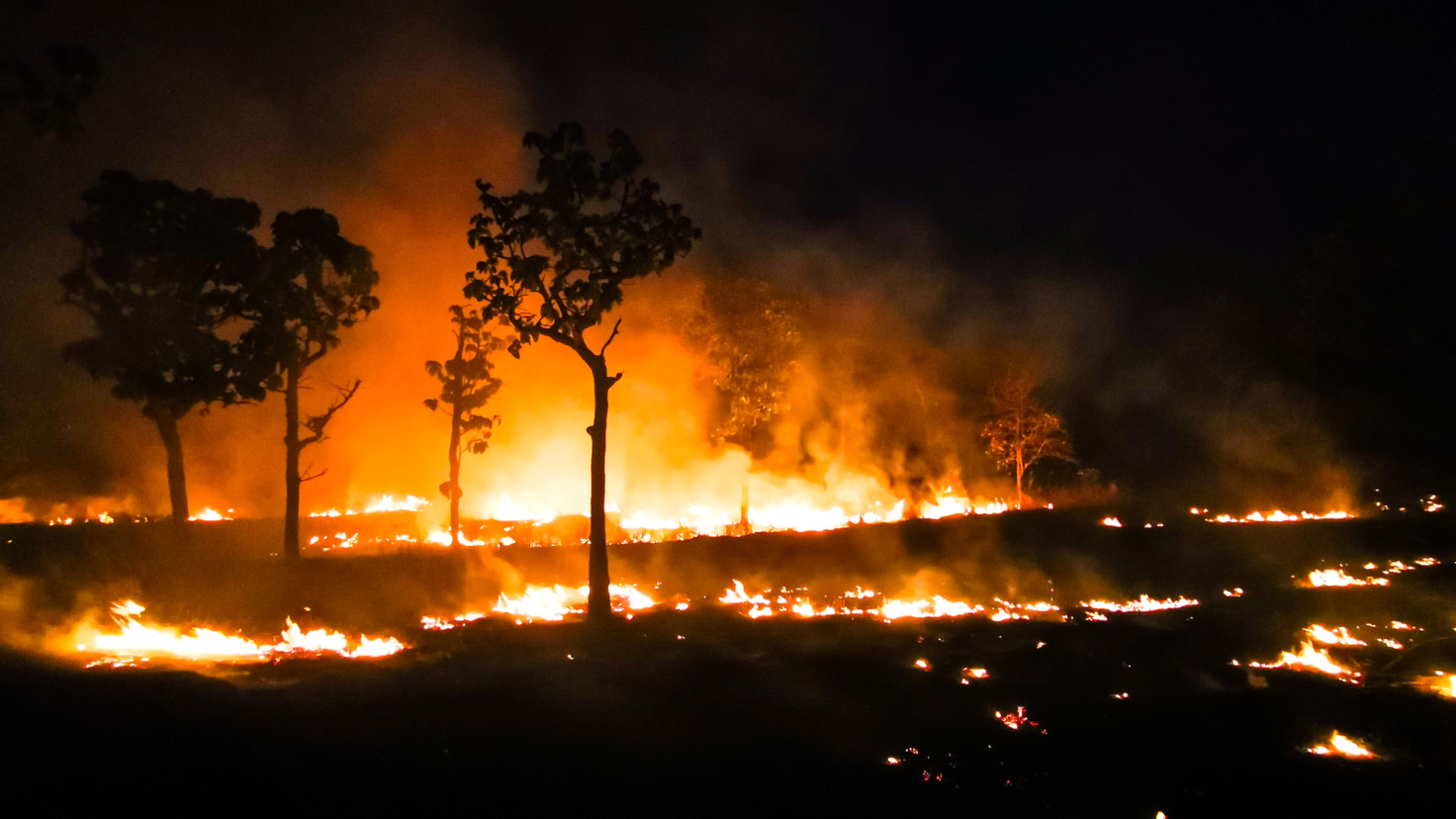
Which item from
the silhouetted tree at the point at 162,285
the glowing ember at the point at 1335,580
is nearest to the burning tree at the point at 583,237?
the silhouetted tree at the point at 162,285

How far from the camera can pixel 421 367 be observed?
4038cm

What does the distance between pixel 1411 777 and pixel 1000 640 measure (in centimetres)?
701

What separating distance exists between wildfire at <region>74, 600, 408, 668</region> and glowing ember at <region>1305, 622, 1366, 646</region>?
16308 millimetres

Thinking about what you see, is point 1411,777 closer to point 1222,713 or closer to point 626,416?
point 1222,713

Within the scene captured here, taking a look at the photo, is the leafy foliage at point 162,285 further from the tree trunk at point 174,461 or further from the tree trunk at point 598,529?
the tree trunk at point 598,529

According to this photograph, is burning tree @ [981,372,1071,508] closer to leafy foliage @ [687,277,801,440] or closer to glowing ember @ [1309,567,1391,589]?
leafy foliage @ [687,277,801,440]

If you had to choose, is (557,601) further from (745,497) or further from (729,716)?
(745,497)

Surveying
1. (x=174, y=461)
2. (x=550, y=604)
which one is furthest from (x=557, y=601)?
(x=174, y=461)

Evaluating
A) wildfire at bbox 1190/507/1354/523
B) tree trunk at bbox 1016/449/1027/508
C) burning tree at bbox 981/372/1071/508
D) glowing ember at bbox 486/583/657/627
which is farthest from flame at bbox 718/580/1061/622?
wildfire at bbox 1190/507/1354/523

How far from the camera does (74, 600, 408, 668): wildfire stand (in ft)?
47.3

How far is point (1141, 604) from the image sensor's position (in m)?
20.4

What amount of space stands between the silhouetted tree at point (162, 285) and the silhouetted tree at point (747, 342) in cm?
1322

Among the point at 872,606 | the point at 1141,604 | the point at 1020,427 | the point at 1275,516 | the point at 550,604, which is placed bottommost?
the point at 1141,604

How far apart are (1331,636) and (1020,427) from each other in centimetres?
1831
